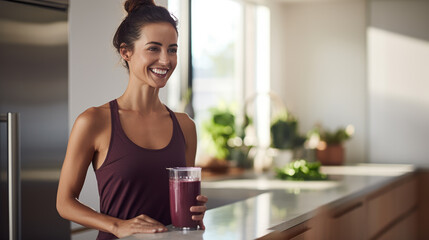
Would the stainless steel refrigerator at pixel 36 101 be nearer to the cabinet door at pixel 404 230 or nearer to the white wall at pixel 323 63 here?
the cabinet door at pixel 404 230

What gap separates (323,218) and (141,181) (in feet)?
3.36

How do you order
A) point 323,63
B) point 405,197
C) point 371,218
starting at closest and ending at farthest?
point 371,218, point 405,197, point 323,63

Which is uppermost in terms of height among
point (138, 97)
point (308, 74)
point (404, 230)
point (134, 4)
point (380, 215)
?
point (308, 74)

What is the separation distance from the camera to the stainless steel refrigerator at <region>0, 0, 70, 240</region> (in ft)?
6.02

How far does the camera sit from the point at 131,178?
1662mm

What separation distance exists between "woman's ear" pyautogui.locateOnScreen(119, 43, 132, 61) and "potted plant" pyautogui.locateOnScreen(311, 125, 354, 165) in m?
3.22

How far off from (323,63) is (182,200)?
3.70m

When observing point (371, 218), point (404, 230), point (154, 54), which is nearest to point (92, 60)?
point (154, 54)

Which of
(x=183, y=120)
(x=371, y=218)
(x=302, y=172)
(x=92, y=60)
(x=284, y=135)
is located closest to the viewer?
(x=183, y=120)

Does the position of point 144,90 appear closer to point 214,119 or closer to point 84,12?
point 84,12

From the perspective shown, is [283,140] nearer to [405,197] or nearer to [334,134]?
[334,134]

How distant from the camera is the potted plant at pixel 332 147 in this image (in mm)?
4711

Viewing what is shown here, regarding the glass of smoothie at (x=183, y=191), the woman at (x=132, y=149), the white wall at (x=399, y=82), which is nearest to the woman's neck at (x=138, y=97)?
the woman at (x=132, y=149)

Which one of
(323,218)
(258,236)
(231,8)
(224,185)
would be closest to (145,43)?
(258,236)
